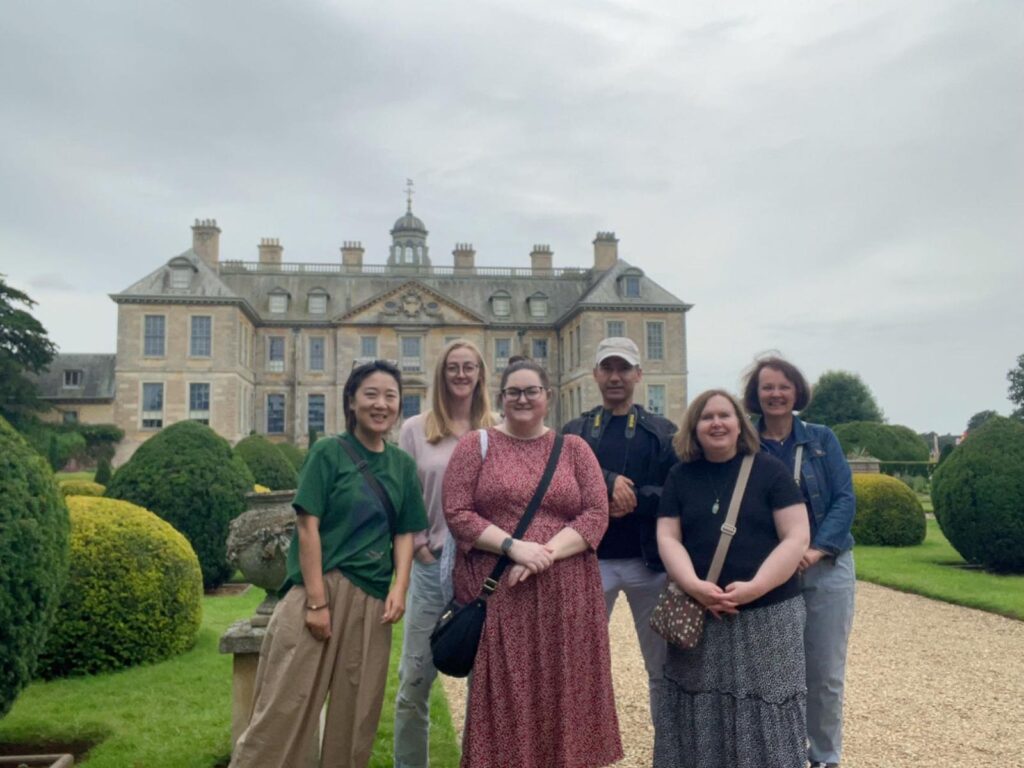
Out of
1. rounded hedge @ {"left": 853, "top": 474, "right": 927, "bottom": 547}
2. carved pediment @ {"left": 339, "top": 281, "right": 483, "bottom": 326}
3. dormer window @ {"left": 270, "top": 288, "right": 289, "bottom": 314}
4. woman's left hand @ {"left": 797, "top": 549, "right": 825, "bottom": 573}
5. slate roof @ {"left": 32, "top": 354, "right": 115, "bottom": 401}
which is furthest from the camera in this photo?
dormer window @ {"left": 270, "top": 288, "right": 289, "bottom": 314}

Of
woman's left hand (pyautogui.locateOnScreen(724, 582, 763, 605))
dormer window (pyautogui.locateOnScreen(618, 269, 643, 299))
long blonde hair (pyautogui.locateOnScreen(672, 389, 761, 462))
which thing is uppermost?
dormer window (pyautogui.locateOnScreen(618, 269, 643, 299))

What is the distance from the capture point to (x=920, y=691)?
5.00 metres

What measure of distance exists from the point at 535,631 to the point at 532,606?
0.08 metres

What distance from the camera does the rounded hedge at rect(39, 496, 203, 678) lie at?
517 centimetres

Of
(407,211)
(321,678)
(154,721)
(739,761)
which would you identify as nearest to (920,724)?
(739,761)

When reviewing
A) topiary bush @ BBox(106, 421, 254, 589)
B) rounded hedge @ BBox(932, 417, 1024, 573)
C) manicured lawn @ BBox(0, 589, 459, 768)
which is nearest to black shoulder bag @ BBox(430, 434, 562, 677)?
manicured lawn @ BBox(0, 589, 459, 768)

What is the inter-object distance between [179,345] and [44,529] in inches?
1165

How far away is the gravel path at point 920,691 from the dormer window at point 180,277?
27.7 meters

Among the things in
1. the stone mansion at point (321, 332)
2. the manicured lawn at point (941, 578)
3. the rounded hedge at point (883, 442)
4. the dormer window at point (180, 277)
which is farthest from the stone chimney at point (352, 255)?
the manicured lawn at point (941, 578)

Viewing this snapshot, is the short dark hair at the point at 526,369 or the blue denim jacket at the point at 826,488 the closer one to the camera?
the short dark hair at the point at 526,369

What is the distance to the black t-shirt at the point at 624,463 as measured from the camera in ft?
10.9

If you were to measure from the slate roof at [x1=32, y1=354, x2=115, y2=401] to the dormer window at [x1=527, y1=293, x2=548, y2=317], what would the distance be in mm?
17236

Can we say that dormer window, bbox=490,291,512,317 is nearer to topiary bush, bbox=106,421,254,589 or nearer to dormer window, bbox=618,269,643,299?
dormer window, bbox=618,269,643,299

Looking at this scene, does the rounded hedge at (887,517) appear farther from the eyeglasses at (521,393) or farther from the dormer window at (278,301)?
the dormer window at (278,301)
